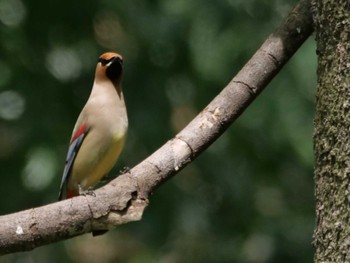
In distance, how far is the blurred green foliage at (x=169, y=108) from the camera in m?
7.83

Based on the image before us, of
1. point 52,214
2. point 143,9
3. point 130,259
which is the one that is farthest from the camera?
point 130,259

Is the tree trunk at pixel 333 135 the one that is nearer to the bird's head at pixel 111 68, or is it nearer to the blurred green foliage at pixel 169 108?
the bird's head at pixel 111 68

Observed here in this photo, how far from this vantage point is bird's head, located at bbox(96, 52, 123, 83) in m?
5.62

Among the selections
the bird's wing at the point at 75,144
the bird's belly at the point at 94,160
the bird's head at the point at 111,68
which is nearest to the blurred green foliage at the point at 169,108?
the bird's wing at the point at 75,144

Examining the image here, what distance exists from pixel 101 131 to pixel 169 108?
8.40ft

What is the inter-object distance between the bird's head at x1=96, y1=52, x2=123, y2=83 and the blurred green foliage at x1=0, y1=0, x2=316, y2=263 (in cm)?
185

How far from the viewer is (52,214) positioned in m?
3.69

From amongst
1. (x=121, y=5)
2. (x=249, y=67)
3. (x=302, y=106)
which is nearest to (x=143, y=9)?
(x=121, y=5)

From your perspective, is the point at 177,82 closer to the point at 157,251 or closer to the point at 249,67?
the point at 157,251

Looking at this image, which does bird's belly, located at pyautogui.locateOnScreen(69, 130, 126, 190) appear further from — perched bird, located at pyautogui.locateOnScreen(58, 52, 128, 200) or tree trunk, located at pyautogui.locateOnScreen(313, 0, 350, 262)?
tree trunk, located at pyautogui.locateOnScreen(313, 0, 350, 262)

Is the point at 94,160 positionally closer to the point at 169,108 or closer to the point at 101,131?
the point at 101,131

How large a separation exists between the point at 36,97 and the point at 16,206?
797mm

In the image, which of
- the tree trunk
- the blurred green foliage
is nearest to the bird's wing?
the blurred green foliage

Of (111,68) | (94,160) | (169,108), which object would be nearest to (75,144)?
(94,160)
